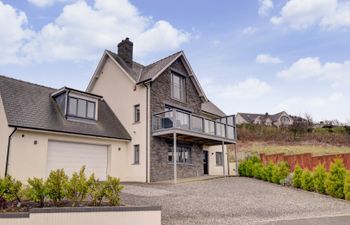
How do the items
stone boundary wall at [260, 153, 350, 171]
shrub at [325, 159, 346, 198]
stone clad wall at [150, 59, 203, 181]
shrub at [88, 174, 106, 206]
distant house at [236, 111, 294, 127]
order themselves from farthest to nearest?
1. distant house at [236, 111, 294, 127]
2. stone boundary wall at [260, 153, 350, 171]
3. stone clad wall at [150, 59, 203, 181]
4. shrub at [325, 159, 346, 198]
5. shrub at [88, 174, 106, 206]

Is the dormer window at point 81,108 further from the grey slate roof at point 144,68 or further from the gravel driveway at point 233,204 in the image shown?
the gravel driveway at point 233,204

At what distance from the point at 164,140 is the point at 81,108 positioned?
579 centimetres

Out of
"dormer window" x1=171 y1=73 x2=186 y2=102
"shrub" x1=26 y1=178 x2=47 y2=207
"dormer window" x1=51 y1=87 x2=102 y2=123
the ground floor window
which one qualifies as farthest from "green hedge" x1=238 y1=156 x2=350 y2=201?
"shrub" x1=26 y1=178 x2=47 y2=207

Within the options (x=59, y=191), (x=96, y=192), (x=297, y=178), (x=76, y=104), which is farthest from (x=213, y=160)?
(x=59, y=191)

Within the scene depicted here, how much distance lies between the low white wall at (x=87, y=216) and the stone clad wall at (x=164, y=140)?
35.8ft

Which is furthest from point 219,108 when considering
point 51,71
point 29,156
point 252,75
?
point 29,156

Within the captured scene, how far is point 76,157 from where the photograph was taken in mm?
17594

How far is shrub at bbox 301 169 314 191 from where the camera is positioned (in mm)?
17188

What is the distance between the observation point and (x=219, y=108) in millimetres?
30297

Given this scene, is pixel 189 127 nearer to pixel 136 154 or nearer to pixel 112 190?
pixel 136 154

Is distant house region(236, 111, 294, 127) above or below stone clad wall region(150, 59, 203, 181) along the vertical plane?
above

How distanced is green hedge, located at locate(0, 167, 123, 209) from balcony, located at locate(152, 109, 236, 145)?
10.1m

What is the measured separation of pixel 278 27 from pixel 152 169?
11228 mm

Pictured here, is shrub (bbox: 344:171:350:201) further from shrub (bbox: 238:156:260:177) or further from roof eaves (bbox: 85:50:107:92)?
roof eaves (bbox: 85:50:107:92)
